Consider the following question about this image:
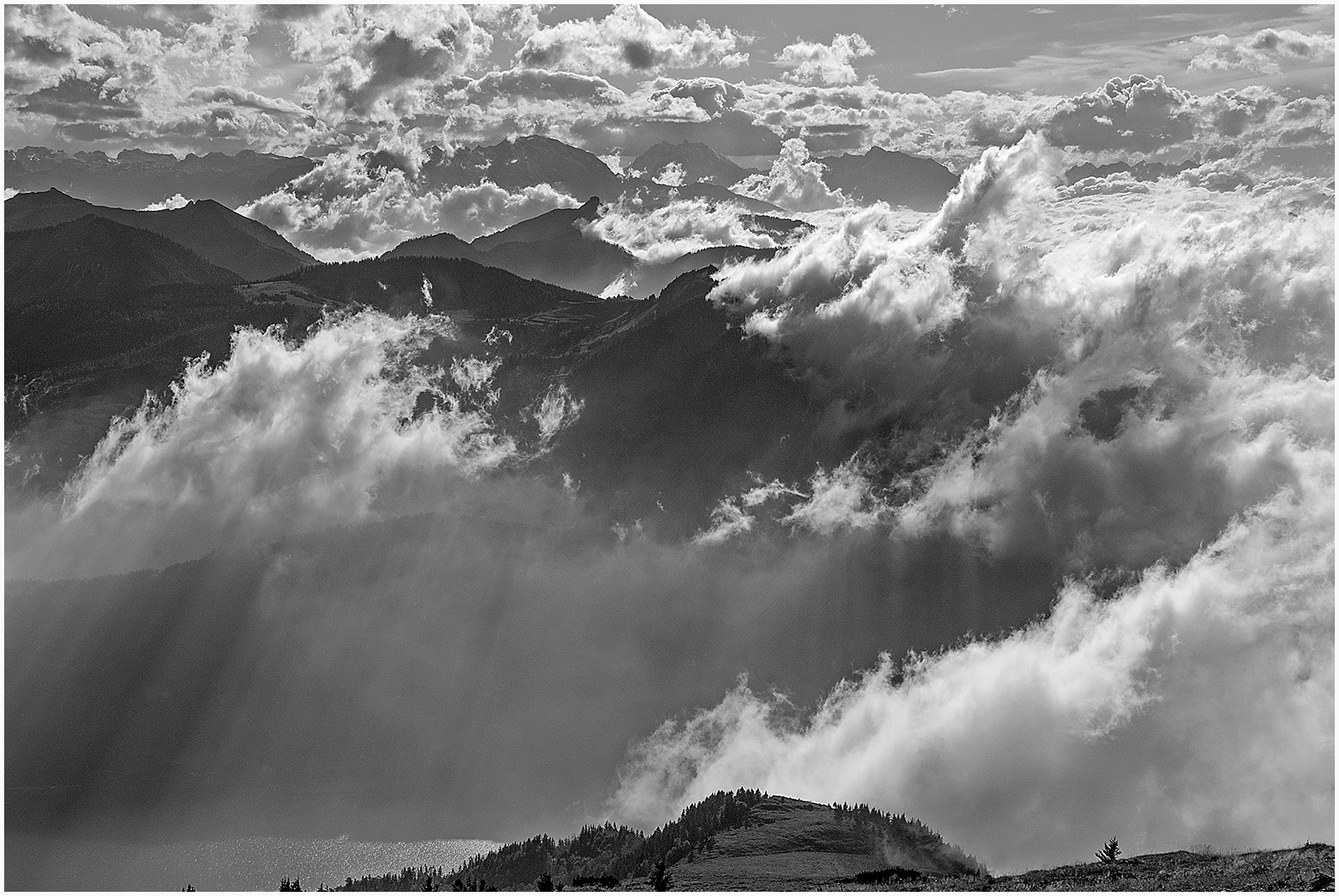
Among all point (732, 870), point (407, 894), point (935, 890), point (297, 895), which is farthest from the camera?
point (732, 870)

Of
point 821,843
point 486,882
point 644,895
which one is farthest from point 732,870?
point 644,895

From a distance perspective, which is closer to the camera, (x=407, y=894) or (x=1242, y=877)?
(x=1242, y=877)

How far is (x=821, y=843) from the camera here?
198 m

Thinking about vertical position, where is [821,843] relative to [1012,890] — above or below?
above

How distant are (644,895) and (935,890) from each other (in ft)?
78.9

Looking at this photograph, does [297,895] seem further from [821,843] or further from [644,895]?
[821,843]

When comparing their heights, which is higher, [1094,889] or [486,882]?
[486,882]

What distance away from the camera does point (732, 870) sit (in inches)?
6772

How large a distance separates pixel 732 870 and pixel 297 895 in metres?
63.1

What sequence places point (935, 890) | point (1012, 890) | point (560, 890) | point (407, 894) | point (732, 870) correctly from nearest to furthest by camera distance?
point (1012, 890) → point (935, 890) → point (560, 890) → point (407, 894) → point (732, 870)

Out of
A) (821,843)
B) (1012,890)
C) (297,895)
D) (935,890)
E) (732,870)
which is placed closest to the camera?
(1012,890)

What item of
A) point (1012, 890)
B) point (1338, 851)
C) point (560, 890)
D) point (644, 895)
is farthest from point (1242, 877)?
point (560, 890)

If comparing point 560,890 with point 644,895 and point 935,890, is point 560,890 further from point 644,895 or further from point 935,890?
point 935,890

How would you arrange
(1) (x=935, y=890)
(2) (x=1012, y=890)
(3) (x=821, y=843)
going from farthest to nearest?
(3) (x=821, y=843)
(1) (x=935, y=890)
(2) (x=1012, y=890)
